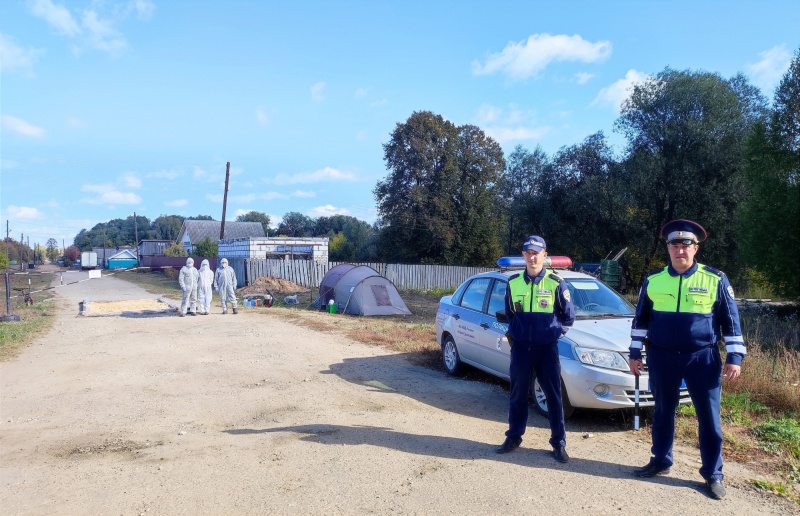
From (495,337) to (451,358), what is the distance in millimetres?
1533

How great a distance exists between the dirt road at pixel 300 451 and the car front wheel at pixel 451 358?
0.20 m

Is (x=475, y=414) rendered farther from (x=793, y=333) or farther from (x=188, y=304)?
(x=188, y=304)

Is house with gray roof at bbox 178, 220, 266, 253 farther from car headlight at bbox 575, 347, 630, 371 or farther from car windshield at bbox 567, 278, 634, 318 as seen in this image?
car headlight at bbox 575, 347, 630, 371

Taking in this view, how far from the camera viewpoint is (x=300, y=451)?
5.16 metres

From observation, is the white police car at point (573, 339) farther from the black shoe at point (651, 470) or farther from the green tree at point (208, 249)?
the green tree at point (208, 249)

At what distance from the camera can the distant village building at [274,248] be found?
1491 inches

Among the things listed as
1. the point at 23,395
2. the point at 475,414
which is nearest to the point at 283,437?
the point at 475,414

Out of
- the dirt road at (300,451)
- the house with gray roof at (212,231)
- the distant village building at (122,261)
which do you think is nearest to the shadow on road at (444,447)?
the dirt road at (300,451)

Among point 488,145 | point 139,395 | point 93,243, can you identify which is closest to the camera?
point 139,395

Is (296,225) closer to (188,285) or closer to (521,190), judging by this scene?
(521,190)

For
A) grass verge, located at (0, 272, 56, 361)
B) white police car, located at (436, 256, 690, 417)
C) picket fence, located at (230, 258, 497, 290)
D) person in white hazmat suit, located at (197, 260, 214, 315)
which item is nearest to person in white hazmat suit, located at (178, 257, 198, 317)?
person in white hazmat suit, located at (197, 260, 214, 315)

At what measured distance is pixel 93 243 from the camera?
123562 millimetres

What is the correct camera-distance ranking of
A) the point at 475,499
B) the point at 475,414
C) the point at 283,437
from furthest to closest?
the point at 475,414, the point at 283,437, the point at 475,499

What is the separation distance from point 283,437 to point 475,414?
7.10 ft
